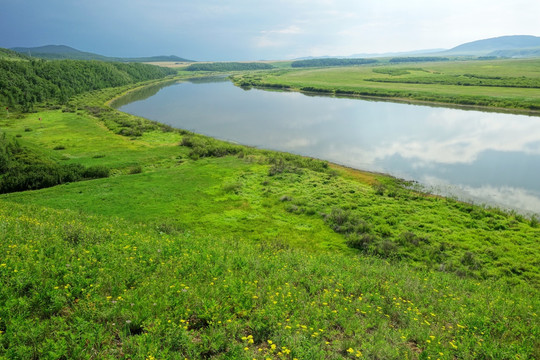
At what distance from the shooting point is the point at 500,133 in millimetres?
51750

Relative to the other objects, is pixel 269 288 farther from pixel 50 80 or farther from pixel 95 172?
pixel 50 80

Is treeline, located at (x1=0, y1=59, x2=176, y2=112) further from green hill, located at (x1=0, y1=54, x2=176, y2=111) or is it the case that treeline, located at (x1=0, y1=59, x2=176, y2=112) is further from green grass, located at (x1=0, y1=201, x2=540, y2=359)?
green grass, located at (x1=0, y1=201, x2=540, y2=359)

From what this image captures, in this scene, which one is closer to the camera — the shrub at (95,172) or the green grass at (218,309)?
the green grass at (218,309)

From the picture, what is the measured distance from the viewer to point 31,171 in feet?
101

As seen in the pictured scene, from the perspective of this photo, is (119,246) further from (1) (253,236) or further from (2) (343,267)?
(1) (253,236)

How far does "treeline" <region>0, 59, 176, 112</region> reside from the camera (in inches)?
3273

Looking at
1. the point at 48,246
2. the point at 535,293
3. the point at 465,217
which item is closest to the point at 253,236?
the point at 48,246

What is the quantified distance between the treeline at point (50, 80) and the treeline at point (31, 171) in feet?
191

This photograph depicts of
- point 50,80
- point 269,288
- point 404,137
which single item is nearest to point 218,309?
point 269,288

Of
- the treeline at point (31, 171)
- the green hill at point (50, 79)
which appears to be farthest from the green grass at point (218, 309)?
the green hill at point (50, 79)

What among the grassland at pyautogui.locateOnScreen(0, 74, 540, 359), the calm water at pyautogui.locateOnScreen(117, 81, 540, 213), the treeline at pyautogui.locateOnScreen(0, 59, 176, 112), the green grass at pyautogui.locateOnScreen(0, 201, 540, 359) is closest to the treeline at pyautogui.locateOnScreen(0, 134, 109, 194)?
the grassland at pyautogui.locateOnScreen(0, 74, 540, 359)

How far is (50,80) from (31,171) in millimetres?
98459

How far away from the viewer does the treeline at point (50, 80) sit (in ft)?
273

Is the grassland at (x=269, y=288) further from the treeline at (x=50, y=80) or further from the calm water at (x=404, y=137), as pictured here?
the treeline at (x=50, y=80)
